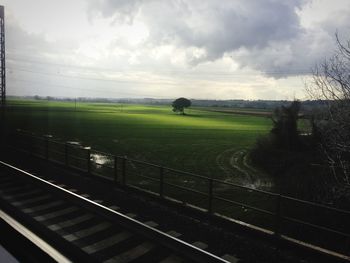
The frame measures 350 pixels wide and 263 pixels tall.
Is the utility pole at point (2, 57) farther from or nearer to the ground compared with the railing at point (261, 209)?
farther from the ground

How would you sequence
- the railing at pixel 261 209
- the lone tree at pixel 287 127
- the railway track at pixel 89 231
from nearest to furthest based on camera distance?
the railway track at pixel 89 231 → the railing at pixel 261 209 → the lone tree at pixel 287 127

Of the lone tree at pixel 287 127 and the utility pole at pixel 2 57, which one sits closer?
the lone tree at pixel 287 127

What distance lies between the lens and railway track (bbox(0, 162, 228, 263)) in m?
6.71

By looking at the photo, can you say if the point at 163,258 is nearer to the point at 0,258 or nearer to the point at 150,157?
the point at 0,258

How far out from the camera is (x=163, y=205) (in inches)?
429

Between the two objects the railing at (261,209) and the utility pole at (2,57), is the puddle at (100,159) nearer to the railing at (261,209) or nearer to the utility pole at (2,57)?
the railing at (261,209)

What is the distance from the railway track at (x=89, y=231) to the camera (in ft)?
22.0

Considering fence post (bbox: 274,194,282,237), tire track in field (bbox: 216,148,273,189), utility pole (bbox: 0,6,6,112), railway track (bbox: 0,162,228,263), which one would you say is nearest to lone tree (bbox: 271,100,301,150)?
tire track in field (bbox: 216,148,273,189)

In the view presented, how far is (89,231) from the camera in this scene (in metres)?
7.96

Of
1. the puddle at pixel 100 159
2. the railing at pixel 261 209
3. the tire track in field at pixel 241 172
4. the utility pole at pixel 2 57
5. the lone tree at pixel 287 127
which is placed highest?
the utility pole at pixel 2 57

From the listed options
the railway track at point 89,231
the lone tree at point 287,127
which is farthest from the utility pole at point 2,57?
the railway track at point 89,231

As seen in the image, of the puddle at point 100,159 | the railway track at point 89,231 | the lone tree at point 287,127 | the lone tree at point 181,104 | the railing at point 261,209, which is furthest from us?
the lone tree at point 181,104

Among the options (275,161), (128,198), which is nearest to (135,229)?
(128,198)

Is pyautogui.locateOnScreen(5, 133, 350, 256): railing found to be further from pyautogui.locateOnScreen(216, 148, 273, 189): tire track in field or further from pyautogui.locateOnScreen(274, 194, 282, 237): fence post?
pyautogui.locateOnScreen(216, 148, 273, 189): tire track in field
